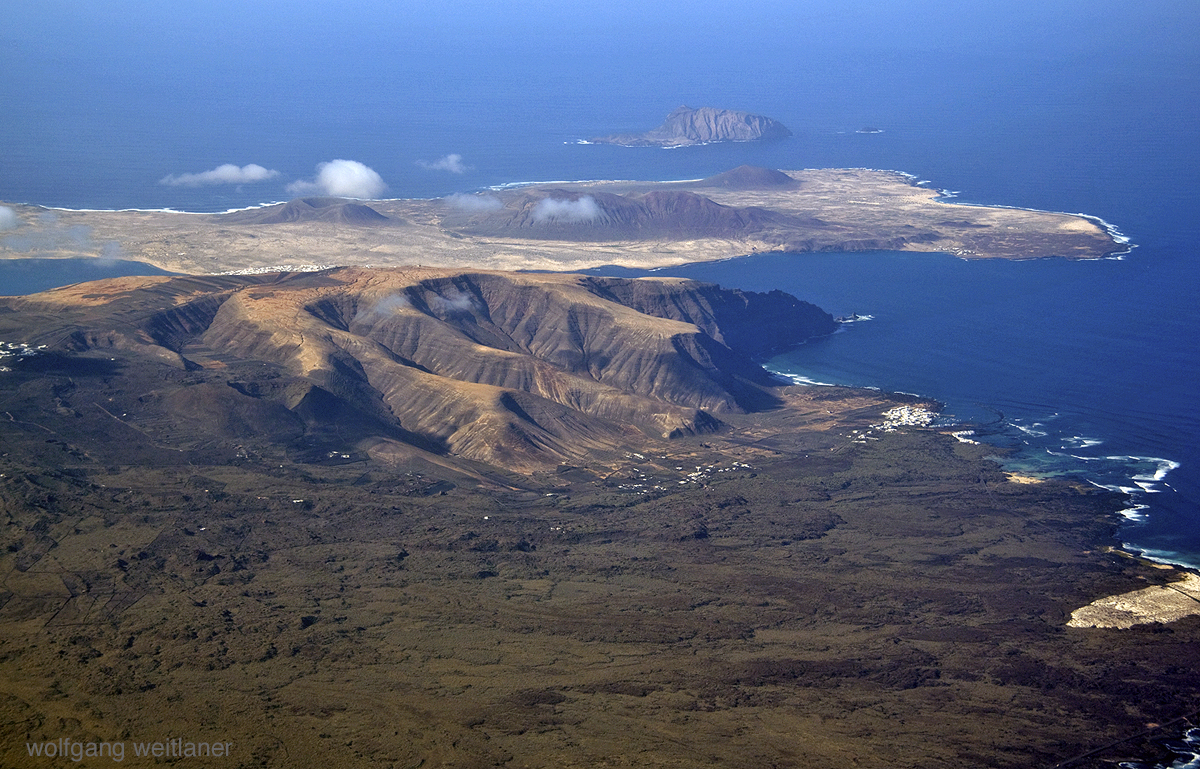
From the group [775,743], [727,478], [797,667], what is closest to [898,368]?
[727,478]

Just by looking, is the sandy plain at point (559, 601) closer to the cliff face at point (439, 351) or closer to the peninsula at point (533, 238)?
the cliff face at point (439, 351)

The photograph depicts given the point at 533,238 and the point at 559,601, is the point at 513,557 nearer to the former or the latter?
the point at 559,601

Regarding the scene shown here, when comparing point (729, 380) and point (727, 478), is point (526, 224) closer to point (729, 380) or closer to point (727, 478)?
point (729, 380)

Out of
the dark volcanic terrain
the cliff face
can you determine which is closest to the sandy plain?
the dark volcanic terrain

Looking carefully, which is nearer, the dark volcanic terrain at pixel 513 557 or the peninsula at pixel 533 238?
the dark volcanic terrain at pixel 513 557

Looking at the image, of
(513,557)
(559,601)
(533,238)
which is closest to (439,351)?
(513,557)

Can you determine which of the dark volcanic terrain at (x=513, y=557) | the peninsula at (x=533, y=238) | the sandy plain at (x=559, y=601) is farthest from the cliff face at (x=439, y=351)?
the peninsula at (x=533, y=238)
